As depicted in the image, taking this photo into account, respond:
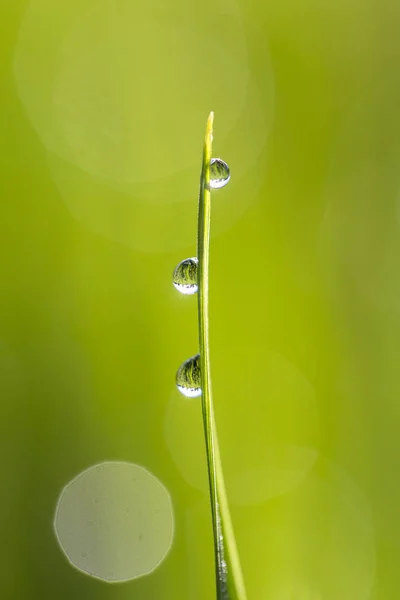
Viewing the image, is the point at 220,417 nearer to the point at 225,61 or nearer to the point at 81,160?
the point at 81,160

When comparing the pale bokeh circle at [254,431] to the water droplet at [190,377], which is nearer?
the water droplet at [190,377]

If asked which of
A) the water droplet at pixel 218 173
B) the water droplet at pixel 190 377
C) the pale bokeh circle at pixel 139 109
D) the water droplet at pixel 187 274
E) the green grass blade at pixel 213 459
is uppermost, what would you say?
the pale bokeh circle at pixel 139 109

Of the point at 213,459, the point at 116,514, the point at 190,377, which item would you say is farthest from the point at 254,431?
the point at 213,459

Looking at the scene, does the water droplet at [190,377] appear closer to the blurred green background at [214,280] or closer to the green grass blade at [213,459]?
the green grass blade at [213,459]

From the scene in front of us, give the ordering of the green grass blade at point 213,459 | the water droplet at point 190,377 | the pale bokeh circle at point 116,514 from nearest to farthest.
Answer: the green grass blade at point 213,459, the water droplet at point 190,377, the pale bokeh circle at point 116,514

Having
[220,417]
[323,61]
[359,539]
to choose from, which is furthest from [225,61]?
[359,539]

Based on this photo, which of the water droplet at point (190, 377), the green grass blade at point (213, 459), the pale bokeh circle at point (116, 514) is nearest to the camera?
the green grass blade at point (213, 459)

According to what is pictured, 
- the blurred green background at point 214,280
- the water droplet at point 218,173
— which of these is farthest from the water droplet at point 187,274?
the blurred green background at point 214,280

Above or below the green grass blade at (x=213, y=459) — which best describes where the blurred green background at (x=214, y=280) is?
above
